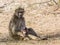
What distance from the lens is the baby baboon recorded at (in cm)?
1120

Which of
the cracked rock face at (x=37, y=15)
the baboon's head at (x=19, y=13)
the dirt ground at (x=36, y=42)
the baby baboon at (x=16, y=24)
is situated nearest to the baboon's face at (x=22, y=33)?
the baby baboon at (x=16, y=24)

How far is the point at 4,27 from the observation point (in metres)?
12.1

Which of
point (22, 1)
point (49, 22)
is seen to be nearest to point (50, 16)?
point (49, 22)

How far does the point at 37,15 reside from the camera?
13.3m

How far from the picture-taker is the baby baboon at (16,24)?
441 inches

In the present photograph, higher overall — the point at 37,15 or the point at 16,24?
the point at 16,24

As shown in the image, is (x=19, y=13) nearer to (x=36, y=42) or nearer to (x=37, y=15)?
(x=36, y=42)

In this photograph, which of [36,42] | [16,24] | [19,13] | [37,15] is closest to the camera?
[36,42]

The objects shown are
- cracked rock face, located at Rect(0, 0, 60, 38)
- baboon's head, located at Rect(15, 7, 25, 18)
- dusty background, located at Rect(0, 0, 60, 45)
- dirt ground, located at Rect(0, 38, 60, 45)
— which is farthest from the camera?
cracked rock face, located at Rect(0, 0, 60, 38)

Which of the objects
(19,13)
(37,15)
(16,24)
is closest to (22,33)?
(16,24)

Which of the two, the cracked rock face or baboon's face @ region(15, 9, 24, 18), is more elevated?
baboon's face @ region(15, 9, 24, 18)

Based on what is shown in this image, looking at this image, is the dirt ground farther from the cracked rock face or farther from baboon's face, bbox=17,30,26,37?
the cracked rock face

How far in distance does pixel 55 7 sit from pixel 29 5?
0.75m

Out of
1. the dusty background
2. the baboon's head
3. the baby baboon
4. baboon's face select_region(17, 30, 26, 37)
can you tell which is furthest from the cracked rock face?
the baboon's head
